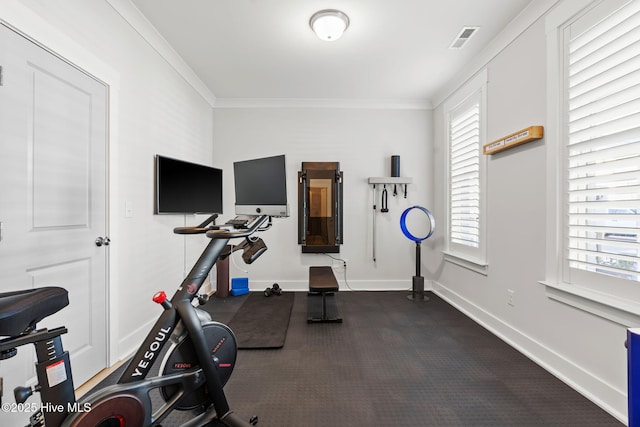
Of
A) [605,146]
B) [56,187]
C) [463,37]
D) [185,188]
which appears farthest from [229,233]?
[463,37]

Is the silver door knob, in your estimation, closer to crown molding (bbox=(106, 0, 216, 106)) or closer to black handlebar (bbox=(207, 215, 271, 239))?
black handlebar (bbox=(207, 215, 271, 239))

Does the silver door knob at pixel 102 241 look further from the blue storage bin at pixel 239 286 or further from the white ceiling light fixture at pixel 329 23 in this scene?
the white ceiling light fixture at pixel 329 23

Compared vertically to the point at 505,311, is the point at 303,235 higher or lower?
higher

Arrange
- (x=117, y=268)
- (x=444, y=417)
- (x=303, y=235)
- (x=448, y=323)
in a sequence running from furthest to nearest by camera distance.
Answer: (x=303, y=235)
(x=448, y=323)
(x=117, y=268)
(x=444, y=417)

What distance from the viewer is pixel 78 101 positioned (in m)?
1.92

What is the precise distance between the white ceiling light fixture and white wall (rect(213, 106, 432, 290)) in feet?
6.00

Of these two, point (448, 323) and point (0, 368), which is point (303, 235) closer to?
point (448, 323)

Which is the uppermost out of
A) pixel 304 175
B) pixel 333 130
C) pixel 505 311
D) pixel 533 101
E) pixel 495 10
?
pixel 495 10

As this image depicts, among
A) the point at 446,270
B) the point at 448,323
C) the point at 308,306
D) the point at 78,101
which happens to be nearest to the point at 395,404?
the point at 448,323

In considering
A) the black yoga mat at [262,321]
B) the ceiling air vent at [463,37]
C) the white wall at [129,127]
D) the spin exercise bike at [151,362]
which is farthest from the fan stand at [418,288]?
the white wall at [129,127]

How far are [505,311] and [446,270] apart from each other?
4.02 feet

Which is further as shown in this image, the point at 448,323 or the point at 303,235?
the point at 303,235

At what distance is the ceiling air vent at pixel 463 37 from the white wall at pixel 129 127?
9.66 ft

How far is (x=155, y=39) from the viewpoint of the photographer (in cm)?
274
